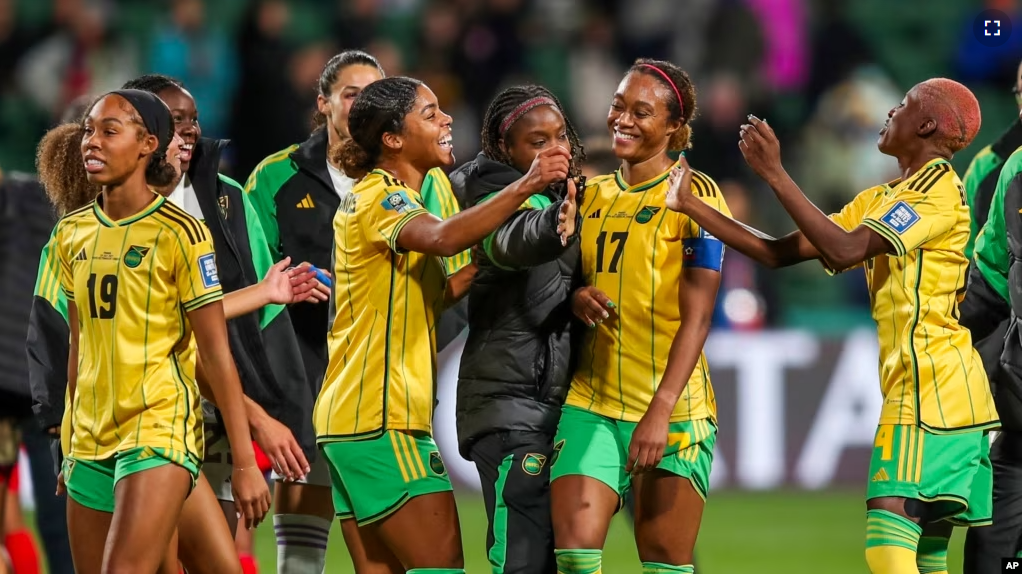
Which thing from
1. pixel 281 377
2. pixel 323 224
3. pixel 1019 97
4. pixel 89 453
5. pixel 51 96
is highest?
pixel 51 96

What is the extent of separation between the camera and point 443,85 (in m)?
12.2

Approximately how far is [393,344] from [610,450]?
0.78 metres

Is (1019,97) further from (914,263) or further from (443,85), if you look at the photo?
(443,85)

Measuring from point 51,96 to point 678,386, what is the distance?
8836mm

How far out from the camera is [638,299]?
15.5 ft

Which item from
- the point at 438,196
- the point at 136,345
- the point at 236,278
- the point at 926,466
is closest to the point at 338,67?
the point at 438,196

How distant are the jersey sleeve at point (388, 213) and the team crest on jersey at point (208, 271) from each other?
458 millimetres

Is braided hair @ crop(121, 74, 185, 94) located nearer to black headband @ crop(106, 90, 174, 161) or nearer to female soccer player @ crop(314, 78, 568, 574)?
black headband @ crop(106, 90, 174, 161)

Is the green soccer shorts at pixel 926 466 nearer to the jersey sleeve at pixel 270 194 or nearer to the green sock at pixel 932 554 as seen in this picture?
the green sock at pixel 932 554

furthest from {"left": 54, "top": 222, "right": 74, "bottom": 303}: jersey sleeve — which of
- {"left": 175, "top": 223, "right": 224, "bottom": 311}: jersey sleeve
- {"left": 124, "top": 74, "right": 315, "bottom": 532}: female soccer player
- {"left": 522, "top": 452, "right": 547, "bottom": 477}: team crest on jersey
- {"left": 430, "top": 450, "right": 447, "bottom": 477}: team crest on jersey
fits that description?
{"left": 522, "top": 452, "right": 547, "bottom": 477}: team crest on jersey

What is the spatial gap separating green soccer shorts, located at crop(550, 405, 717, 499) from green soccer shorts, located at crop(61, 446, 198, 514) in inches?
44.6

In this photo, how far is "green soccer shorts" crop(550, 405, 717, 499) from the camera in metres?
4.63

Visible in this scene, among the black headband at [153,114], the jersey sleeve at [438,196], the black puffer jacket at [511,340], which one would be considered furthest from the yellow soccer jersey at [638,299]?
the black headband at [153,114]

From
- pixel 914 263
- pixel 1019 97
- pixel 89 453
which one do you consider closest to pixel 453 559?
pixel 89 453
